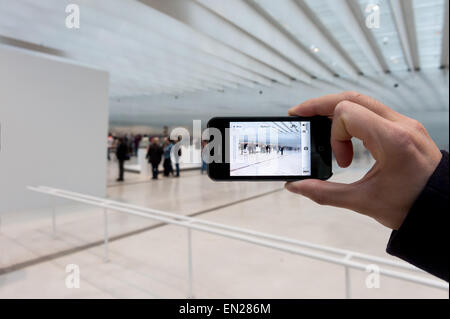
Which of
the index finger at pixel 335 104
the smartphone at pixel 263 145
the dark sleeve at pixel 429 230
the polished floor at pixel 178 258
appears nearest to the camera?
the dark sleeve at pixel 429 230

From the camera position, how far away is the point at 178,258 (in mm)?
2934

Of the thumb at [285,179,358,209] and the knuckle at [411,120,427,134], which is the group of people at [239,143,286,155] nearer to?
the thumb at [285,179,358,209]

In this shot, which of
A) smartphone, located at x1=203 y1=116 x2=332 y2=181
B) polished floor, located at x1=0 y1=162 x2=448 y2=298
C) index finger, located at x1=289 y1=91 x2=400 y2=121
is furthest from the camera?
polished floor, located at x1=0 y1=162 x2=448 y2=298

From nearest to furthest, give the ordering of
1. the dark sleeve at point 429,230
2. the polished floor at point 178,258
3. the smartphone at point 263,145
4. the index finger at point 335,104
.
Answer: the dark sleeve at point 429,230 < the index finger at point 335,104 < the smartphone at point 263,145 < the polished floor at point 178,258

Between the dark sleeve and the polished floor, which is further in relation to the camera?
the polished floor

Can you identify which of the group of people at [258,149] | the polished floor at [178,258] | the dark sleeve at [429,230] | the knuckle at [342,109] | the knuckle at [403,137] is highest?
the knuckle at [342,109]

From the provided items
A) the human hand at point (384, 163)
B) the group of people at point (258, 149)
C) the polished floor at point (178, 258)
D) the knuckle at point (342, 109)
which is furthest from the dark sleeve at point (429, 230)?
the polished floor at point (178, 258)

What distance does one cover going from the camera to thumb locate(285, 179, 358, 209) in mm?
468

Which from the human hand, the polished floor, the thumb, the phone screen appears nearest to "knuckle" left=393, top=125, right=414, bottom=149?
the human hand

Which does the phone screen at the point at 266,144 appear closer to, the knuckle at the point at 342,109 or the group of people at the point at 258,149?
the group of people at the point at 258,149

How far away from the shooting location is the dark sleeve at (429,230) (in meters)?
0.36

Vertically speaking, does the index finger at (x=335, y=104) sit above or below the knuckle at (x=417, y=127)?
above

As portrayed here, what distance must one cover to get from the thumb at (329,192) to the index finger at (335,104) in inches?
5.1
